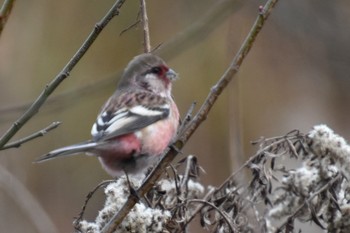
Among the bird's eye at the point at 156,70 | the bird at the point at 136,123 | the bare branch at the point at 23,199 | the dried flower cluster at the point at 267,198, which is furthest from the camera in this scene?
the bare branch at the point at 23,199

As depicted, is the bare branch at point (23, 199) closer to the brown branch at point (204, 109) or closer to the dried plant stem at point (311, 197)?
the brown branch at point (204, 109)

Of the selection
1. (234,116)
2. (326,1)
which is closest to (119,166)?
(234,116)

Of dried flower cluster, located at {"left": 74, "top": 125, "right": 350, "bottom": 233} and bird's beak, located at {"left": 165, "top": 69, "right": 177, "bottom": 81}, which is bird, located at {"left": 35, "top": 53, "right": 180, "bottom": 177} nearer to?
bird's beak, located at {"left": 165, "top": 69, "right": 177, "bottom": 81}

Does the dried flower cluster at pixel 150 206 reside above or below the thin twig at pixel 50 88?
below

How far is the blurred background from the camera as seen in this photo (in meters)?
8.34

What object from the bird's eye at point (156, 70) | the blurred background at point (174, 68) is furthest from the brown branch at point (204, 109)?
the blurred background at point (174, 68)

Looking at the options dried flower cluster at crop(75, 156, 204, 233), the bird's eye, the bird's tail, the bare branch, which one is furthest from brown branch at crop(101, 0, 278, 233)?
the bare branch

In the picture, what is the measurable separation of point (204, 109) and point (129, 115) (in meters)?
1.50

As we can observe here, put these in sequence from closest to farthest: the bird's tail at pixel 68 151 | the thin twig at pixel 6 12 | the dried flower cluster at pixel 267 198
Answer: the thin twig at pixel 6 12, the dried flower cluster at pixel 267 198, the bird's tail at pixel 68 151

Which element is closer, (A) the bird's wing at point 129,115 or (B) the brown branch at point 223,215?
(B) the brown branch at point 223,215

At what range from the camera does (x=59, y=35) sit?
9.61 m

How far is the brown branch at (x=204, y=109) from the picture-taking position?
10.3 feet

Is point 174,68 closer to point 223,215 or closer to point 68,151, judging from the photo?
point 68,151

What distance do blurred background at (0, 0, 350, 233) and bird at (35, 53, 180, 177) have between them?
3030mm
